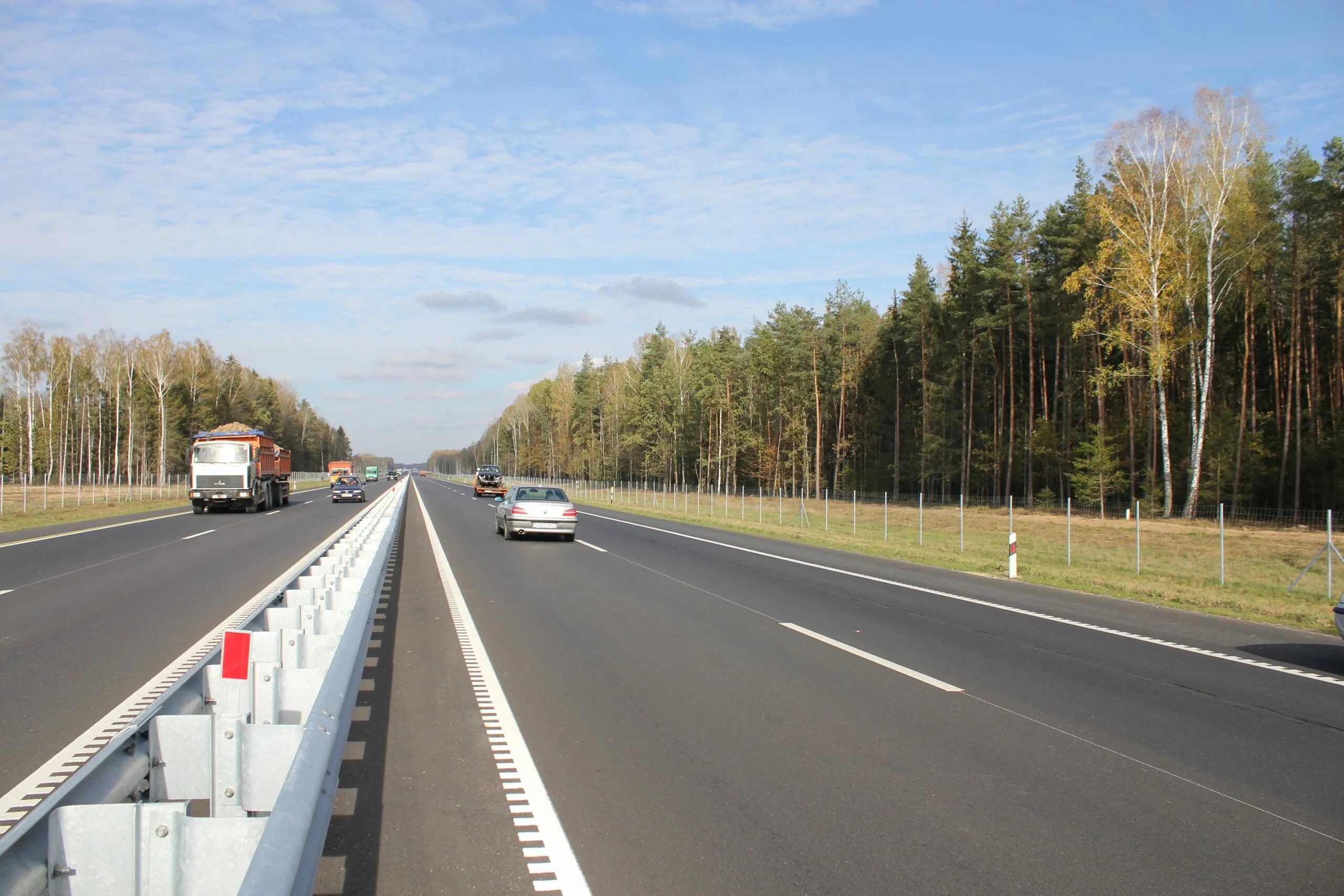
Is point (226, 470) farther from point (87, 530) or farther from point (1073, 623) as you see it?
point (1073, 623)

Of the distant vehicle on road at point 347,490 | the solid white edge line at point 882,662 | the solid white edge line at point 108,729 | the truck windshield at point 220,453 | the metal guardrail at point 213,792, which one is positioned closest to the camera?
the metal guardrail at point 213,792

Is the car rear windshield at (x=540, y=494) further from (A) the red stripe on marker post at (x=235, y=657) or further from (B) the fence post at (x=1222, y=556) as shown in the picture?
(A) the red stripe on marker post at (x=235, y=657)

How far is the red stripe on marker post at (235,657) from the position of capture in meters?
4.46

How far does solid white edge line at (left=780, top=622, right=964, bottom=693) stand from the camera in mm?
7582

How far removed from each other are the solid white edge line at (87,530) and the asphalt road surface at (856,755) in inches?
624

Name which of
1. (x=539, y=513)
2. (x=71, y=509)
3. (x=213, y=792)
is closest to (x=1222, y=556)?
(x=539, y=513)

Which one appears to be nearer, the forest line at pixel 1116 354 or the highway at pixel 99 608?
the highway at pixel 99 608

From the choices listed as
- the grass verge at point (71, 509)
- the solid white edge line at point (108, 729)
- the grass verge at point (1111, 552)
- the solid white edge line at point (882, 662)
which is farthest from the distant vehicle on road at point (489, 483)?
the solid white edge line at point (882, 662)

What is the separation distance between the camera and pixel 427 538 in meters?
24.1

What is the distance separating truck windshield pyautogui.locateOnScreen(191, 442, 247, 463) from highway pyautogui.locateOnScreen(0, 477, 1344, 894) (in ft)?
77.3

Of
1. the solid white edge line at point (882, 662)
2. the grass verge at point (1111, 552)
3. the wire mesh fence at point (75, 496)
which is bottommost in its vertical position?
the grass verge at point (1111, 552)

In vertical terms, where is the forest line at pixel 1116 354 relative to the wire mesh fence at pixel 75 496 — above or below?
above

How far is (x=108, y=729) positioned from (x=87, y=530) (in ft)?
78.3

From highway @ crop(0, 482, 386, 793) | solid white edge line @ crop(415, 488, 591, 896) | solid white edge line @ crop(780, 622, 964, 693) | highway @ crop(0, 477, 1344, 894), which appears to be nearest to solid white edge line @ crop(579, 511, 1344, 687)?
highway @ crop(0, 477, 1344, 894)
